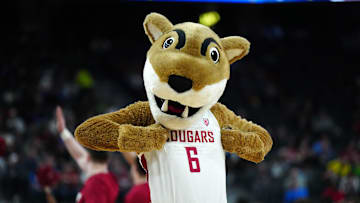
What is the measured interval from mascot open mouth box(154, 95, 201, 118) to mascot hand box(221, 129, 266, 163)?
280mm

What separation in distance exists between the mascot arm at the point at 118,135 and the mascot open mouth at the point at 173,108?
0.31 feet

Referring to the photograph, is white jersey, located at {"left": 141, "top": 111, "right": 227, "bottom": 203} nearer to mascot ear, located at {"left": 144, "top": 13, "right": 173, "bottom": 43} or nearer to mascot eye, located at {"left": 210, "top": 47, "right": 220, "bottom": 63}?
mascot eye, located at {"left": 210, "top": 47, "right": 220, "bottom": 63}

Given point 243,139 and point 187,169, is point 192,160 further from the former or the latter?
point 243,139

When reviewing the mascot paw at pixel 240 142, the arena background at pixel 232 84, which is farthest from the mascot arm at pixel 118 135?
the arena background at pixel 232 84

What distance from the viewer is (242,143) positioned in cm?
243

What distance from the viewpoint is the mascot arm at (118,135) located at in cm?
218

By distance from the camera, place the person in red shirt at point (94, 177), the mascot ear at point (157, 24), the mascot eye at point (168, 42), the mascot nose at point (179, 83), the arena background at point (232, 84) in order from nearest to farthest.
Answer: the mascot nose at point (179, 83) → the mascot eye at point (168, 42) → the mascot ear at point (157, 24) → the person in red shirt at point (94, 177) → the arena background at point (232, 84)

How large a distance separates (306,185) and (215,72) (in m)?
6.32

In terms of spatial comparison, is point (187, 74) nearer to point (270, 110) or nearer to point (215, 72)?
point (215, 72)

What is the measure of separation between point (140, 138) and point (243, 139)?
20.9 inches

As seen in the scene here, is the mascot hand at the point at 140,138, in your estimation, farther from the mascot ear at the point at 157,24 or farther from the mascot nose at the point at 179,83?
the mascot ear at the point at 157,24

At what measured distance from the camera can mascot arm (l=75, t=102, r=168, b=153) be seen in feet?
7.15

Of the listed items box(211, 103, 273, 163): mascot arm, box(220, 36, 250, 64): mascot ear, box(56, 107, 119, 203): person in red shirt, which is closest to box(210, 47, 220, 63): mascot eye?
box(220, 36, 250, 64): mascot ear

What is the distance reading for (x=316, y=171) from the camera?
8.40 m
